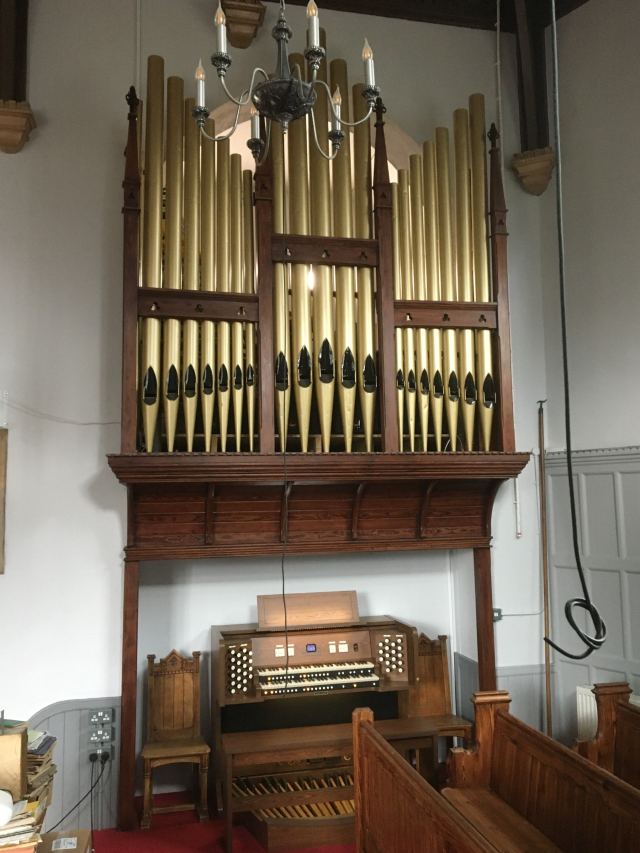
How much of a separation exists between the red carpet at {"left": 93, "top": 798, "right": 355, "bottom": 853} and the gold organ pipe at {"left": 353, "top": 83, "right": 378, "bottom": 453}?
9.50 ft

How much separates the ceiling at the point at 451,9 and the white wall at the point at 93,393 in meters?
0.12

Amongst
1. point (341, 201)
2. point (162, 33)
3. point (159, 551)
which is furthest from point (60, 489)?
point (162, 33)

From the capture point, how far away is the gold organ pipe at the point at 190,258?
5.40 meters

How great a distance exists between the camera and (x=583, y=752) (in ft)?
14.6

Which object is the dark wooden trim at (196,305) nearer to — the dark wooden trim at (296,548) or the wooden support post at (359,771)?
the dark wooden trim at (296,548)

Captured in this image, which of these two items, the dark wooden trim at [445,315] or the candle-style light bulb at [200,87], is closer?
the candle-style light bulb at [200,87]

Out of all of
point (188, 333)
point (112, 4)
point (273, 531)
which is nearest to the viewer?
point (188, 333)

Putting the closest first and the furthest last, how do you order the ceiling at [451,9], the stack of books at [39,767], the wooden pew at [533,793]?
the wooden pew at [533,793] < the stack of books at [39,767] < the ceiling at [451,9]

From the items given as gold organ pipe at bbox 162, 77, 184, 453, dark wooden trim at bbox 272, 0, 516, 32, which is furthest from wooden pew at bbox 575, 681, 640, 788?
dark wooden trim at bbox 272, 0, 516, 32

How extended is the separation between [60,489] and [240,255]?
2.33m

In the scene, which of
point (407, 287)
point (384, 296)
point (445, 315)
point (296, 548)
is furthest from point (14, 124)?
point (296, 548)

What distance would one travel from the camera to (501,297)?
6.05 metres

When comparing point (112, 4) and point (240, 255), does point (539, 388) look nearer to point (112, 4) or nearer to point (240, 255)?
point (240, 255)

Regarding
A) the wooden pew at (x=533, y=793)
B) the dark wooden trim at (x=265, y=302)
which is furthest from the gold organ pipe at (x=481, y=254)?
the wooden pew at (x=533, y=793)
